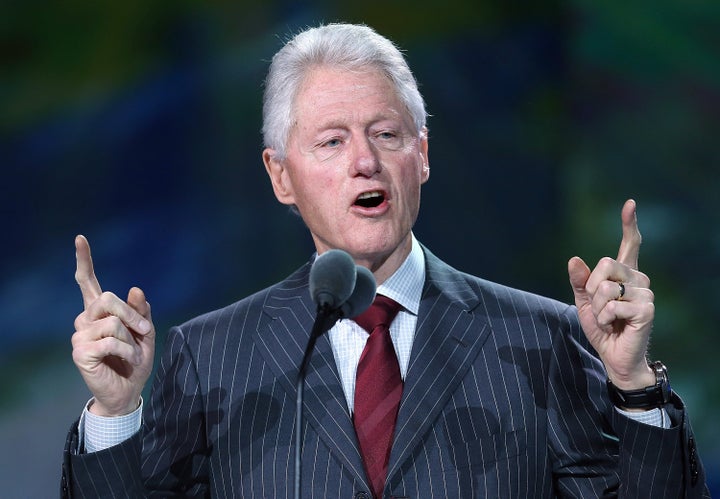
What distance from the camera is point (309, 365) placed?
2.07 meters

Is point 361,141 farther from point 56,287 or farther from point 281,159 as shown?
point 56,287

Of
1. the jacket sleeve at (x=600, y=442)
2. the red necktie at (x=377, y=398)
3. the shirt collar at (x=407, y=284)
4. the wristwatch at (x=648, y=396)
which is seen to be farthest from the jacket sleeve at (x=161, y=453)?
the wristwatch at (x=648, y=396)

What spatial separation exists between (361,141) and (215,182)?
1.06 m

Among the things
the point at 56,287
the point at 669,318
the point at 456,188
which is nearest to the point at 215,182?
the point at 56,287

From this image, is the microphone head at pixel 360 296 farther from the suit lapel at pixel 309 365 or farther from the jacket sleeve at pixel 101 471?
the jacket sleeve at pixel 101 471

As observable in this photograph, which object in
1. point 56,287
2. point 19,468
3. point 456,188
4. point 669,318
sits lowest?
point 19,468

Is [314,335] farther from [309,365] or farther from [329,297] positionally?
[309,365]

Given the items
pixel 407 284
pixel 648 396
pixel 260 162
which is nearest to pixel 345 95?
pixel 407 284

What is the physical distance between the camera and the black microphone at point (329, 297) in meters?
1.57

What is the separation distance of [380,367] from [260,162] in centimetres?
127

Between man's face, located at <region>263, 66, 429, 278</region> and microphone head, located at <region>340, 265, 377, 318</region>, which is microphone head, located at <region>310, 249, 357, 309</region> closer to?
microphone head, located at <region>340, 265, 377, 318</region>

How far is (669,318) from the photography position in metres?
3.17

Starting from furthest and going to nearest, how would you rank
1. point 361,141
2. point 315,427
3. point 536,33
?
point 536,33
point 361,141
point 315,427

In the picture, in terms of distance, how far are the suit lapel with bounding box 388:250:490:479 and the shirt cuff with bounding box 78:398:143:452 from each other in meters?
0.50
